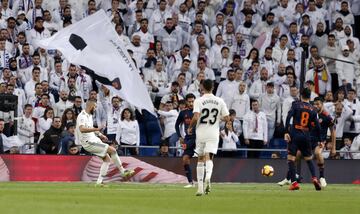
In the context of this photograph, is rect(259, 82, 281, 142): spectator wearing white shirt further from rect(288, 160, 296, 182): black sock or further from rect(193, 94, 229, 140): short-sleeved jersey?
rect(193, 94, 229, 140): short-sleeved jersey

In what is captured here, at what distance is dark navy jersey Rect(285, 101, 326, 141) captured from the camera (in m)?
28.0

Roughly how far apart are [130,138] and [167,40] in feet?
14.0

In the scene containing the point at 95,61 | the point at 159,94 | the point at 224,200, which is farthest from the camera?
the point at 159,94

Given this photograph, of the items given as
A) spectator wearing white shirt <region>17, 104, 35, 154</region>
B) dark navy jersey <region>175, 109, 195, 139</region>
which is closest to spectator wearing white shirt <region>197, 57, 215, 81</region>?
dark navy jersey <region>175, 109, 195, 139</region>

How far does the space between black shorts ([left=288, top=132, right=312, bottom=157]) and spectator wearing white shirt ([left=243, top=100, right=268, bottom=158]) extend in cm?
614

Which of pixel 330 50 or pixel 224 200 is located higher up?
pixel 330 50

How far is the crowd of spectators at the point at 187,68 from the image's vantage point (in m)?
33.3

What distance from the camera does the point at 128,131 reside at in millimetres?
33656

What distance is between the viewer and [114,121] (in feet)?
111

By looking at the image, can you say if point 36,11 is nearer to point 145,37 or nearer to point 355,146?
point 145,37

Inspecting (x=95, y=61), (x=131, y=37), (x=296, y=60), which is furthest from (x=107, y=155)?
(x=296, y=60)

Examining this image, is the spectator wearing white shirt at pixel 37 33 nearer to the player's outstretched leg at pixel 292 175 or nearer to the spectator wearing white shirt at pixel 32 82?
the spectator wearing white shirt at pixel 32 82

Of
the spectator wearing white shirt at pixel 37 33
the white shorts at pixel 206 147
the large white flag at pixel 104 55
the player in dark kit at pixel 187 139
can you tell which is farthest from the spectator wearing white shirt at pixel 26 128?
the white shorts at pixel 206 147

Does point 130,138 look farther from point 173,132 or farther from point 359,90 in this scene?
point 359,90
